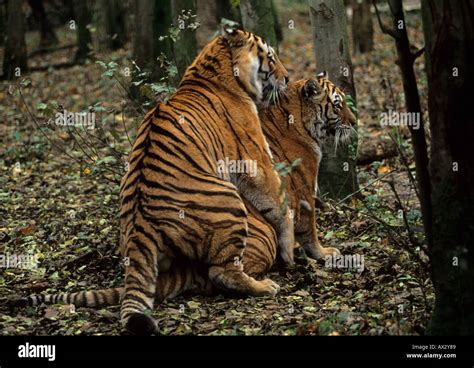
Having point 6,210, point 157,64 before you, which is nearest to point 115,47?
point 157,64

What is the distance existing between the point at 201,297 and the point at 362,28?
1462cm

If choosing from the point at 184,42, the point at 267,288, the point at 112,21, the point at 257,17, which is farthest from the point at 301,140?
the point at 112,21

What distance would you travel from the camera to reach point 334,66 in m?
8.48

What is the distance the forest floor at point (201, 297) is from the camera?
5703 mm

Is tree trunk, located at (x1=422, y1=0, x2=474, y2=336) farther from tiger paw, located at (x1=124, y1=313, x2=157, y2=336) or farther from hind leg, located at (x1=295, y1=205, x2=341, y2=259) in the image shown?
hind leg, located at (x1=295, y1=205, x2=341, y2=259)

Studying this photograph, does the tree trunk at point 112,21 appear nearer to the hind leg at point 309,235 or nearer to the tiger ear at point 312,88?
the tiger ear at point 312,88

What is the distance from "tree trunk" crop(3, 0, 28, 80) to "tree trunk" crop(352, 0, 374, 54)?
25.9ft

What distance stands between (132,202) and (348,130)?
2.41 metres

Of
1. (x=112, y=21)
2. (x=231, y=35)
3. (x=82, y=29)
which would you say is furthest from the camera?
(x=112, y=21)

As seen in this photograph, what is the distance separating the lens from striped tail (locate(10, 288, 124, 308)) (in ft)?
20.4

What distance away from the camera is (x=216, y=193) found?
20.4 feet

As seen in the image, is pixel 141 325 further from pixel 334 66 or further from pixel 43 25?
pixel 43 25

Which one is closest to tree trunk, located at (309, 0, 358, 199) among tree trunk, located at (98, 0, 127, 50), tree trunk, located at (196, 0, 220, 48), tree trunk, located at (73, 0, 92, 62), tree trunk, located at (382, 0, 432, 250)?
tree trunk, located at (382, 0, 432, 250)

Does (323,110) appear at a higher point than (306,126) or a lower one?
higher
